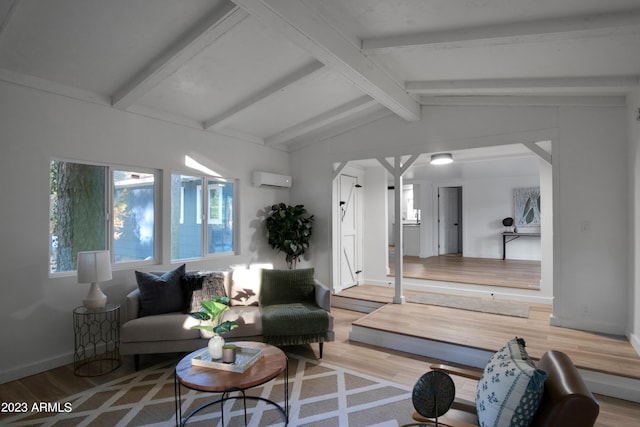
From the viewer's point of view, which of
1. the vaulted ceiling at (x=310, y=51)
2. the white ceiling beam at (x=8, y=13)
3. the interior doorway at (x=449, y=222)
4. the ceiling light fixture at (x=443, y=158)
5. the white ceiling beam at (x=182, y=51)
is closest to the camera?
the white ceiling beam at (x=8, y=13)

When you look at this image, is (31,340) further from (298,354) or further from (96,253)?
(298,354)

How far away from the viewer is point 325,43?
273 cm

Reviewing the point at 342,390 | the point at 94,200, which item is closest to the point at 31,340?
the point at 94,200

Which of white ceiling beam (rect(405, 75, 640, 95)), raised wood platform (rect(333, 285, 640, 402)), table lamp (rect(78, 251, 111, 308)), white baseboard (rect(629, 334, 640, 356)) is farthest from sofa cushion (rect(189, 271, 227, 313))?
white baseboard (rect(629, 334, 640, 356))

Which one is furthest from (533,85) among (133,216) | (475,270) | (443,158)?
(133,216)

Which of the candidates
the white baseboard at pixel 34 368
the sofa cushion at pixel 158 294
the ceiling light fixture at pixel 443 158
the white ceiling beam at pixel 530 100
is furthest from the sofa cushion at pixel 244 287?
the ceiling light fixture at pixel 443 158

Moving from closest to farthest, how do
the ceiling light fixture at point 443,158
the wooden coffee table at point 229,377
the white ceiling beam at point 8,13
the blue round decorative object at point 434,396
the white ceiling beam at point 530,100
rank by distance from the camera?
the blue round decorative object at point 434,396 < the wooden coffee table at point 229,377 < the white ceiling beam at point 8,13 < the white ceiling beam at point 530,100 < the ceiling light fixture at point 443,158

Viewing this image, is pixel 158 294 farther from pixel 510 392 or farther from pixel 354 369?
pixel 510 392

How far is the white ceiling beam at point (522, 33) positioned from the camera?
2.26 meters

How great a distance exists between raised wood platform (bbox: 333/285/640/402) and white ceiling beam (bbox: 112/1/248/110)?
3.27 metres

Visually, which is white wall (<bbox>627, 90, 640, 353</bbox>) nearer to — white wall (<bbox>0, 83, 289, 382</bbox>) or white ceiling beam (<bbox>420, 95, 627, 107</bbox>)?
white ceiling beam (<bbox>420, 95, 627, 107</bbox>)

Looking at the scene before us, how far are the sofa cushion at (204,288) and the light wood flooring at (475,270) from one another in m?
3.66

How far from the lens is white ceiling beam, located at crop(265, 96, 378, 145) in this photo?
4656 millimetres

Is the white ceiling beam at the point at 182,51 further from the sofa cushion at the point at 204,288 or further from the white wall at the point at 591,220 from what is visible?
the white wall at the point at 591,220
